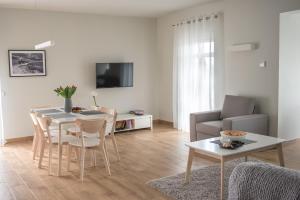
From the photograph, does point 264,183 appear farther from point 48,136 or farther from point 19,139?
point 19,139

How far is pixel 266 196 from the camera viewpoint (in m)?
1.92

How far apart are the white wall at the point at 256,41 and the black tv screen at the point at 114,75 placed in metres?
2.08

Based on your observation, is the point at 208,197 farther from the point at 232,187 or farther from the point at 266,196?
the point at 266,196

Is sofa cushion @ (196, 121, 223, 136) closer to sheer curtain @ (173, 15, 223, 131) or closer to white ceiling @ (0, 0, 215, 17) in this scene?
sheer curtain @ (173, 15, 223, 131)

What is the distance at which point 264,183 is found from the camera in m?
1.94

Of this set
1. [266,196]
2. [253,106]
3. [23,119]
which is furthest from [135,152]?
[266,196]

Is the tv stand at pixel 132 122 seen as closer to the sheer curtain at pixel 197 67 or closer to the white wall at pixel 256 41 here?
the sheer curtain at pixel 197 67

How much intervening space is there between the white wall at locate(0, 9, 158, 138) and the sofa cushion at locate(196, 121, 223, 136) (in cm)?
268

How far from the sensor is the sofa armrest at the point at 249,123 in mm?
4855

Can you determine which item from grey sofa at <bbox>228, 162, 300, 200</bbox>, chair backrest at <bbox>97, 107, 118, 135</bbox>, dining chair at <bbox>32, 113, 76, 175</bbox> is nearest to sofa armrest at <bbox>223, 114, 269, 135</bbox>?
chair backrest at <bbox>97, 107, 118, 135</bbox>

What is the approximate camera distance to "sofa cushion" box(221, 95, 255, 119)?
5.38m

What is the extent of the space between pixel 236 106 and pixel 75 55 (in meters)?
3.48

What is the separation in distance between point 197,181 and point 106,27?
4.45m

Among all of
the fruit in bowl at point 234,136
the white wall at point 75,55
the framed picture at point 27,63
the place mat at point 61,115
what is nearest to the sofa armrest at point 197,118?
the fruit in bowl at point 234,136
